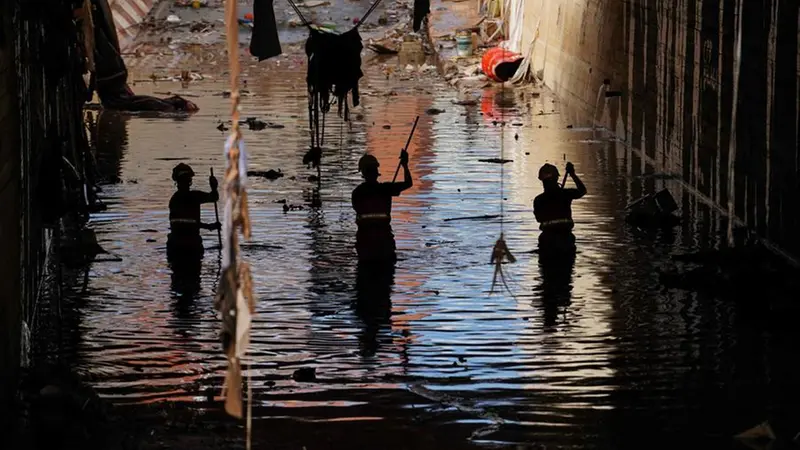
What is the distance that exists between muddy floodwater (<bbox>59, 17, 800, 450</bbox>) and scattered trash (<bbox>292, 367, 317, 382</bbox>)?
45mm

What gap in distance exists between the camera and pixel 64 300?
12430 millimetres

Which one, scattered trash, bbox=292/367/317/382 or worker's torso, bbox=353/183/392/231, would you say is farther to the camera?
worker's torso, bbox=353/183/392/231

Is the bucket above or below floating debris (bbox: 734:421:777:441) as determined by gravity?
above

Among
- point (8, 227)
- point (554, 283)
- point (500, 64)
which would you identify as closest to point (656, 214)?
point (554, 283)

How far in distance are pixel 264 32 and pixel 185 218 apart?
406 cm

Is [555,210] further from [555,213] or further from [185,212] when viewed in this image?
[185,212]

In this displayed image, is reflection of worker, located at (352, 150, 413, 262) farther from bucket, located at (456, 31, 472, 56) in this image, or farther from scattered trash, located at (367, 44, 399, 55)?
scattered trash, located at (367, 44, 399, 55)

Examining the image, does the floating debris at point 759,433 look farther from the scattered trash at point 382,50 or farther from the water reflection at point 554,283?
the scattered trash at point 382,50

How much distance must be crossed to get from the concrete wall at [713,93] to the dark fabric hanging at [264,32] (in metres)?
5.05

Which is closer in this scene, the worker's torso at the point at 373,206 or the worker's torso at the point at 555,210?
the worker's torso at the point at 373,206

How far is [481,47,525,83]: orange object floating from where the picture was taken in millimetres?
33500

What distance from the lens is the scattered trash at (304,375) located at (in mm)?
9781

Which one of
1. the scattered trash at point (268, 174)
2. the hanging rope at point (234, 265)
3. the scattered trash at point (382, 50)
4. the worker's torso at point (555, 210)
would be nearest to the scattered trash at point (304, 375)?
the hanging rope at point (234, 265)

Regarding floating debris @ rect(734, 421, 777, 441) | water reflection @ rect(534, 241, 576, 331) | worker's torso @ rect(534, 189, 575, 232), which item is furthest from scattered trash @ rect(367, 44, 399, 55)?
floating debris @ rect(734, 421, 777, 441)
